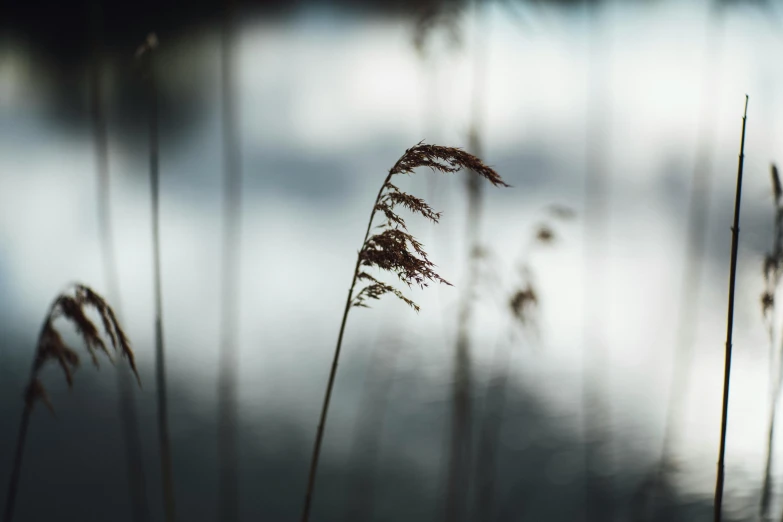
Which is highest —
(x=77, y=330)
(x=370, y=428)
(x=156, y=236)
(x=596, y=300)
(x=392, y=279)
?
(x=156, y=236)

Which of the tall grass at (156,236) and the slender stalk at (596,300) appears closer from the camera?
the tall grass at (156,236)

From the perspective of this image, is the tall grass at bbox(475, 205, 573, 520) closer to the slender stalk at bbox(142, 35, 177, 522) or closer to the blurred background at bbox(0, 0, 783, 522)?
the blurred background at bbox(0, 0, 783, 522)

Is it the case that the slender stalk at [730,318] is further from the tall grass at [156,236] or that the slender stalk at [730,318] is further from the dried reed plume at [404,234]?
the tall grass at [156,236]

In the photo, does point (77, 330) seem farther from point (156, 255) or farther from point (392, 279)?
point (392, 279)

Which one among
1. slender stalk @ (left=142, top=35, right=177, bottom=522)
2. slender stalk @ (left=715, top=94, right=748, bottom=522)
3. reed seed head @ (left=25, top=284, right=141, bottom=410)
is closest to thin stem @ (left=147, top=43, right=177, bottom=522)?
slender stalk @ (left=142, top=35, right=177, bottom=522)

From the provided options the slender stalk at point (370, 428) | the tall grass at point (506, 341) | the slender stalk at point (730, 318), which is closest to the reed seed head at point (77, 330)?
the slender stalk at point (730, 318)

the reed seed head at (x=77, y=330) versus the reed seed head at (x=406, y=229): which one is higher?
the reed seed head at (x=406, y=229)

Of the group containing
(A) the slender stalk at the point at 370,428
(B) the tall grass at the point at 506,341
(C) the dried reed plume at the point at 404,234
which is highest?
(C) the dried reed plume at the point at 404,234

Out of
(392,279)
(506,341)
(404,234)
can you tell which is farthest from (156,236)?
(506,341)

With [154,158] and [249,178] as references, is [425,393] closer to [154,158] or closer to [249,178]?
[249,178]
